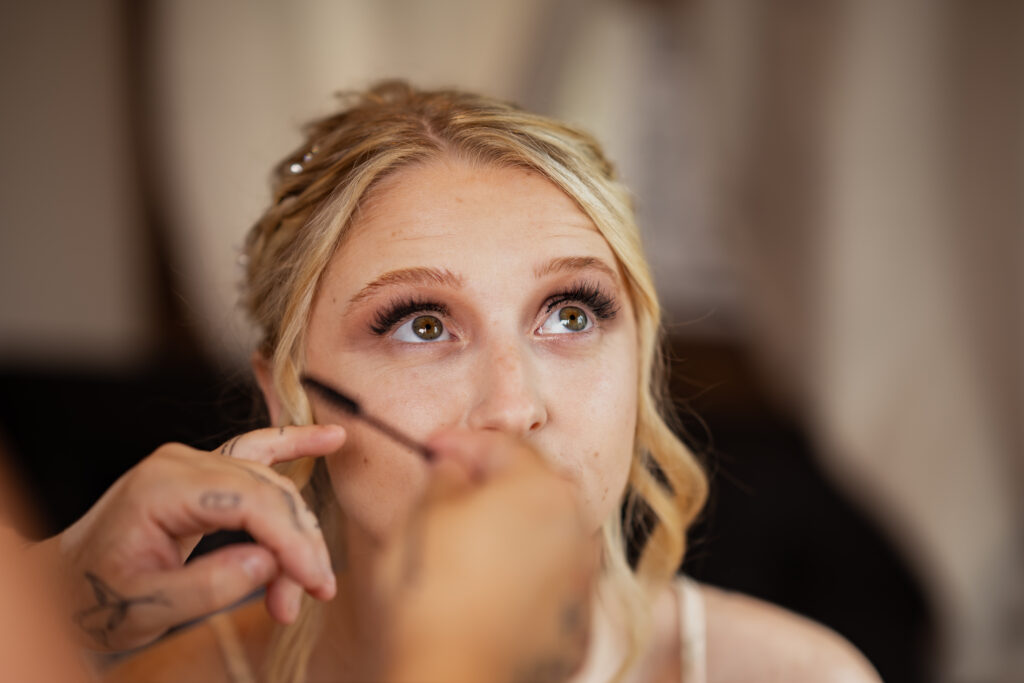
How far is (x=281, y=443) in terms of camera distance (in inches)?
31.3

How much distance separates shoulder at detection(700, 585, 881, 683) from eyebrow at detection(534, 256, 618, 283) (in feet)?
1.99

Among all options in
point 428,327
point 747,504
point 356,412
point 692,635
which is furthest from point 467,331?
point 747,504

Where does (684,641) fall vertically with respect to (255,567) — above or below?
below

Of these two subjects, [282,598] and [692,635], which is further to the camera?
[692,635]

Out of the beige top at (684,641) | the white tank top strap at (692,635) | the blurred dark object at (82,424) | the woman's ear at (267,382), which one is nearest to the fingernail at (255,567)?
the woman's ear at (267,382)

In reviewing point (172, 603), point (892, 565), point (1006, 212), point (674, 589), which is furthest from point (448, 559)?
point (1006, 212)

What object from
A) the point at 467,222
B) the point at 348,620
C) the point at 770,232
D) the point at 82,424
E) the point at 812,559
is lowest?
the point at 812,559

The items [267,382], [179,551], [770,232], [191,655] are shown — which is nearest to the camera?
[179,551]

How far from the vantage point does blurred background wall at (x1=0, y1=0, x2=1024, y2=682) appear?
2.03 meters

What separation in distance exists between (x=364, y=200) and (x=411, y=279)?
0.45ft

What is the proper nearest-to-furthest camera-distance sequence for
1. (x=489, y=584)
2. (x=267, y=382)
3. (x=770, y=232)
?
(x=489, y=584) < (x=267, y=382) < (x=770, y=232)

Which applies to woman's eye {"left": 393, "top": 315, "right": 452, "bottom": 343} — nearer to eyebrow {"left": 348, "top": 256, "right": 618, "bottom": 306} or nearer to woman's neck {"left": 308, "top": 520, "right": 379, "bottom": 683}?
eyebrow {"left": 348, "top": 256, "right": 618, "bottom": 306}

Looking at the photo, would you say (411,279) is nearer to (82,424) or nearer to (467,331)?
(467,331)

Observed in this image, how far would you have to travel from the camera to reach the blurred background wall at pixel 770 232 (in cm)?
203
